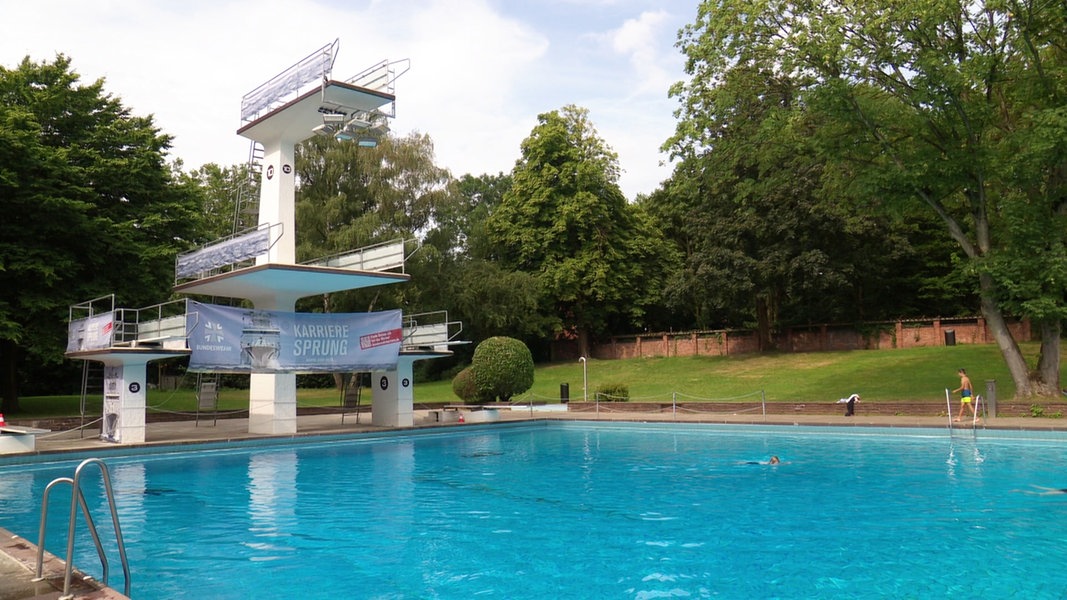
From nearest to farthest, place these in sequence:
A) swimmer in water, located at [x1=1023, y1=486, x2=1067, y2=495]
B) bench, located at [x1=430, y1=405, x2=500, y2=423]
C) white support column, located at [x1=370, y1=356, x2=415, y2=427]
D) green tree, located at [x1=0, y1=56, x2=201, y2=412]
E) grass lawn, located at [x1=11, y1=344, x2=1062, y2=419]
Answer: swimmer in water, located at [x1=1023, y1=486, x2=1067, y2=495]
green tree, located at [x1=0, y1=56, x2=201, y2=412]
white support column, located at [x1=370, y1=356, x2=415, y2=427]
bench, located at [x1=430, y1=405, x2=500, y2=423]
grass lawn, located at [x1=11, y1=344, x2=1062, y2=419]

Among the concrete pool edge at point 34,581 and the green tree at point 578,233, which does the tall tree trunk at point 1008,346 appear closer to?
the concrete pool edge at point 34,581

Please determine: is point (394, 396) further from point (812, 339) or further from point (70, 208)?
point (812, 339)

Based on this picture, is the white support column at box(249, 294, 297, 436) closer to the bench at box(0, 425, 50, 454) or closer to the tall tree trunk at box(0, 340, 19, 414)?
the bench at box(0, 425, 50, 454)

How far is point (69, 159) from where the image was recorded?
27.5 m

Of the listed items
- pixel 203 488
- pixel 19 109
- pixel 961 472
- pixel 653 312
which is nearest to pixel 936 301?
pixel 653 312

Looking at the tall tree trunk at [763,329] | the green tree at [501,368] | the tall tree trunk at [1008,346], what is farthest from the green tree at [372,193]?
the tall tree trunk at [1008,346]

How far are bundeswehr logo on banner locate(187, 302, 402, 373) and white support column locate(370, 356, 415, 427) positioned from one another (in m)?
0.99

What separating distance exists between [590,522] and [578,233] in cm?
4290

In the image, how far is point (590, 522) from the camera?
10867 millimetres

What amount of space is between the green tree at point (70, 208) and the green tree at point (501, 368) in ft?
42.3

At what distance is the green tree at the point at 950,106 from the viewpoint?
22.5 metres

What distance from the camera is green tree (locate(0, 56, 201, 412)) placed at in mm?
24875

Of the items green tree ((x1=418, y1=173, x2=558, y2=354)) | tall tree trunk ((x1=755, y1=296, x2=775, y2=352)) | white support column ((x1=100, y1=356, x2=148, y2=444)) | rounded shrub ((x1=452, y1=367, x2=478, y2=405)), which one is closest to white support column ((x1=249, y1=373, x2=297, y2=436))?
white support column ((x1=100, y1=356, x2=148, y2=444))

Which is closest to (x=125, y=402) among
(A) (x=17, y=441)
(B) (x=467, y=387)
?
(A) (x=17, y=441)
